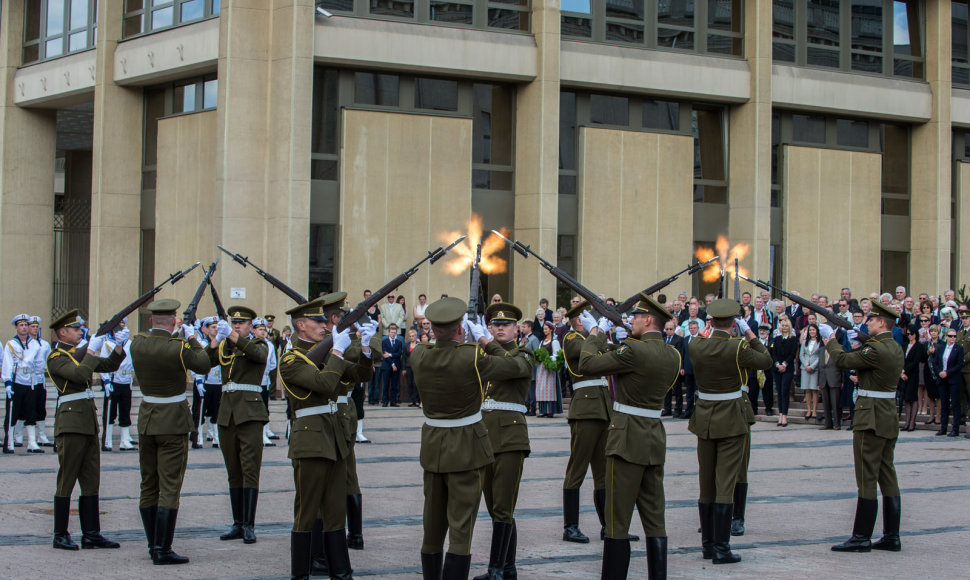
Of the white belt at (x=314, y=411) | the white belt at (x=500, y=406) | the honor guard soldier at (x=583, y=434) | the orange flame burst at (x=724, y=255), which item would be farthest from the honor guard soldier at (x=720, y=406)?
the orange flame burst at (x=724, y=255)

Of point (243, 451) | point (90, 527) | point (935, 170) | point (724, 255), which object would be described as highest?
point (935, 170)

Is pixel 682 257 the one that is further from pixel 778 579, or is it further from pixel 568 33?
pixel 778 579

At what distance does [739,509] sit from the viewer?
10773mm

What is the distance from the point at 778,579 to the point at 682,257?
72.9 feet

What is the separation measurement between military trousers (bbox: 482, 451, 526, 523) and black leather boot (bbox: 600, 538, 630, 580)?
0.90m

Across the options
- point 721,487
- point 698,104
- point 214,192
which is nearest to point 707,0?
point 698,104

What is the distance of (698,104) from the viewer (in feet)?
102

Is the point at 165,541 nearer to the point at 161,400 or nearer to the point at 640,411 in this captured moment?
the point at 161,400

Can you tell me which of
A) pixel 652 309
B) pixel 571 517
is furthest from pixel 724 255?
pixel 652 309

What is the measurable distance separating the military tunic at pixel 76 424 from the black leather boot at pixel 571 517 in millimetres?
4237

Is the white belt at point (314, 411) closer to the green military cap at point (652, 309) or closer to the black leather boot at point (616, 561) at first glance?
the black leather boot at point (616, 561)

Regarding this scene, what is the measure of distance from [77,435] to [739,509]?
620 cm

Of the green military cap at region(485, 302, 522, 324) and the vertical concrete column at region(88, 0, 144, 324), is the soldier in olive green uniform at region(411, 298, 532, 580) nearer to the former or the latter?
the green military cap at region(485, 302, 522, 324)

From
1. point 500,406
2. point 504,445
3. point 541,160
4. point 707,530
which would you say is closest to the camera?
point 504,445
